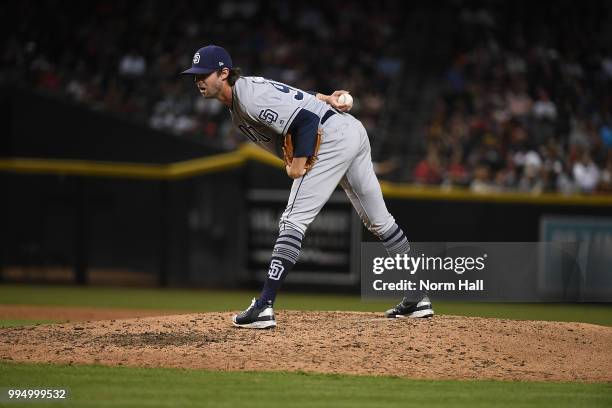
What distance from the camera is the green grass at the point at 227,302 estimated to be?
36.4 feet

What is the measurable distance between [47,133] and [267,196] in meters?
6.01

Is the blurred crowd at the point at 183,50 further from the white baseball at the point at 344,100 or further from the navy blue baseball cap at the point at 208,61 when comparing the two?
the navy blue baseball cap at the point at 208,61

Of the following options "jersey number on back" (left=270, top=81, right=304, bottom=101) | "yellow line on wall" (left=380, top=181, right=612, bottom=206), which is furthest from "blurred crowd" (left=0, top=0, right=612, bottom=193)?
"jersey number on back" (left=270, top=81, right=304, bottom=101)

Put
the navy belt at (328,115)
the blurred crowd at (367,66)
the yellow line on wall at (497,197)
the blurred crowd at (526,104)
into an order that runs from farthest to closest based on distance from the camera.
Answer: the blurred crowd at (367,66)
the blurred crowd at (526,104)
the yellow line on wall at (497,197)
the navy belt at (328,115)

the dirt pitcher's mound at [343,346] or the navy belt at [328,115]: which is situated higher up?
the navy belt at [328,115]

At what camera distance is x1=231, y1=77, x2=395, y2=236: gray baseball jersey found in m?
6.56

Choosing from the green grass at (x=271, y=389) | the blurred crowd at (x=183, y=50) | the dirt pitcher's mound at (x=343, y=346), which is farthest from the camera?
the blurred crowd at (x=183, y=50)

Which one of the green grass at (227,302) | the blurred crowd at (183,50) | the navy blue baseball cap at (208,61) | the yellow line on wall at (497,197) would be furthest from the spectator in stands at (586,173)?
the navy blue baseball cap at (208,61)

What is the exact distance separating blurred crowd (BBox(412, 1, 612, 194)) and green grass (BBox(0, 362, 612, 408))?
8.59 m

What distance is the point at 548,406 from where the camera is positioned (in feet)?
16.6

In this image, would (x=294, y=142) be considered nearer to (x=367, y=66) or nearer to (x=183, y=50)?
(x=367, y=66)

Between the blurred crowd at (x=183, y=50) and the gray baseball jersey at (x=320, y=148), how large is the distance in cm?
1075

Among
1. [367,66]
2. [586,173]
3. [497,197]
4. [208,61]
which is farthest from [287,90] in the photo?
[367,66]

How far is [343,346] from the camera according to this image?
6.36 m
